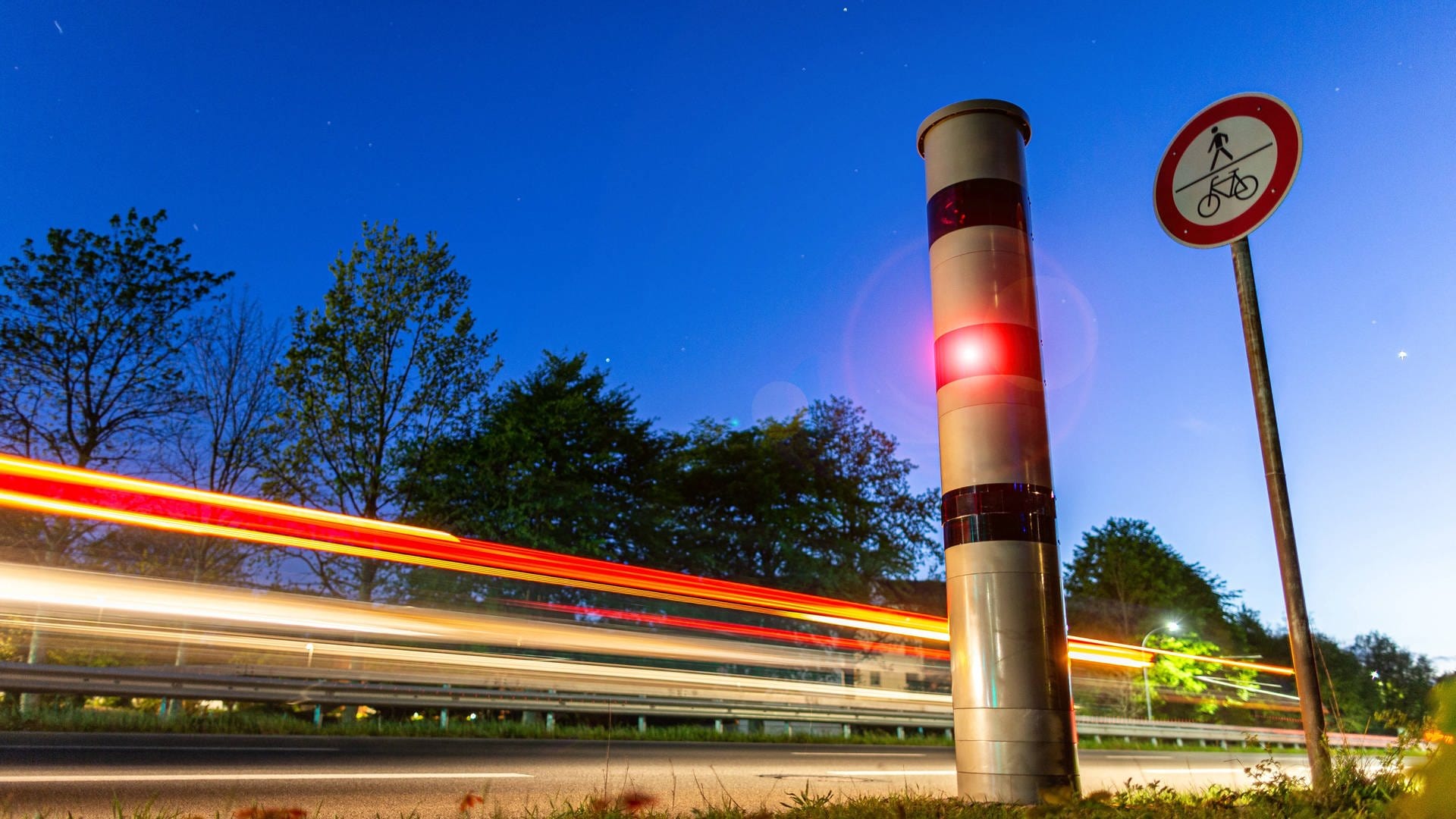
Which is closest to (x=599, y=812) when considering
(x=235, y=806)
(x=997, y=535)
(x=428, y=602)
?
(x=235, y=806)

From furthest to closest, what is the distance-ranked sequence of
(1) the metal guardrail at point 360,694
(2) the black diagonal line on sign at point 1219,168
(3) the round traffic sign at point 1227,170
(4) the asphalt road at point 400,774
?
1. (1) the metal guardrail at point 360,694
2. (4) the asphalt road at point 400,774
3. (2) the black diagonal line on sign at point 1219,168
4. (3) the round traffic sign at point 1227,170

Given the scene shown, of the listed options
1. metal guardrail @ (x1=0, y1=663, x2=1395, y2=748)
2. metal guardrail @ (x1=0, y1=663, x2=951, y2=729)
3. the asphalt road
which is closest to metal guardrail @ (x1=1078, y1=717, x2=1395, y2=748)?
metal guardrail @ (x1=0, y1=663, x2=1395, y2=748)

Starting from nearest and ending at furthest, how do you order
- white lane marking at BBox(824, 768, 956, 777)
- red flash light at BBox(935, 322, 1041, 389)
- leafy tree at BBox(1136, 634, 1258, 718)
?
red flash light at BBox(935, 322, 1041, 389) → white lane marking at BBox(824, 768, 956, 777) → leafy tree at BBox(1136, 634, 1258, 718)

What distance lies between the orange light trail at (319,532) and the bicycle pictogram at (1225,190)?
1123 cm

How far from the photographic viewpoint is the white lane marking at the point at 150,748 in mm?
10094

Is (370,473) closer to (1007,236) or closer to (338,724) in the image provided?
(338,724)

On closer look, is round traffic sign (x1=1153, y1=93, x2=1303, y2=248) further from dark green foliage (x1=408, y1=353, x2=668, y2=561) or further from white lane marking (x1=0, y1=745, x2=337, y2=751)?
dark green foliage (x1=408, y1=353, x2=668, y2=561)

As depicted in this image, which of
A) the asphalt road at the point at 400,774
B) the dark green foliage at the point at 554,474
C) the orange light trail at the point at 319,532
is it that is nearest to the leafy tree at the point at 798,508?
the dark green foliage at the point at 554,474

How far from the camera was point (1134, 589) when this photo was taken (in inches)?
2704

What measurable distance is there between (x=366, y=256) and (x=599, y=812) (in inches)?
937

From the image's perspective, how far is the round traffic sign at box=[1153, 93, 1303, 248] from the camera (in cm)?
656

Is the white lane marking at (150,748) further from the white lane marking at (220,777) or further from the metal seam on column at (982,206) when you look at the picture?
the metal seam on column at (982,206)

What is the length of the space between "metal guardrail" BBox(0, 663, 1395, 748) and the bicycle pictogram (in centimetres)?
386

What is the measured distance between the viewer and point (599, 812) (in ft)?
20.8
